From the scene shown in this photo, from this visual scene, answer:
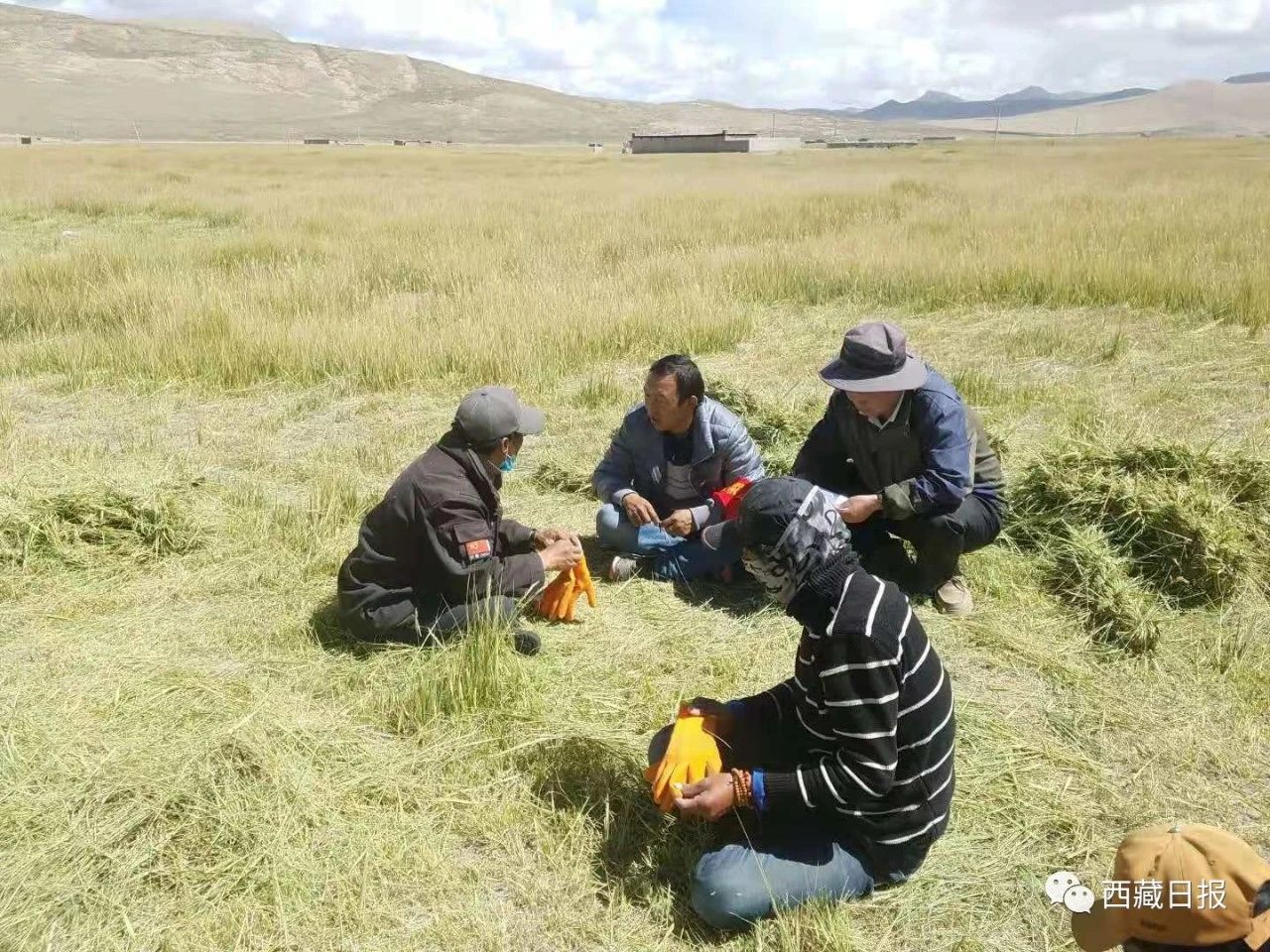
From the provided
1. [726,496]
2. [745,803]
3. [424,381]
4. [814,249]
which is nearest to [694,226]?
[814,249]

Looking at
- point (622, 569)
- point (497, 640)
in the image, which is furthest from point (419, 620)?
point (622, 569)

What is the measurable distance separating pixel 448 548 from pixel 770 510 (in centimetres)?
171

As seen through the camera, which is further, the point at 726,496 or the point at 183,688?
the point at 726,496

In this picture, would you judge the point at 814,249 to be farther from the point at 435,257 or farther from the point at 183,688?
the point at 183,688

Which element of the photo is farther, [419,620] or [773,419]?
[773,419]

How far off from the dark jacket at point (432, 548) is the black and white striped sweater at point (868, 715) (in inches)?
59.7

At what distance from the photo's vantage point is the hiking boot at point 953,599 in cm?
392

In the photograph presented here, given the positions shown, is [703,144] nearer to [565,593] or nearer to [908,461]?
[908,461]

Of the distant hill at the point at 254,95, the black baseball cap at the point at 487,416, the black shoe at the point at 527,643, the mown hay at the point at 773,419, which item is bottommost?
the black shoe at the point at 527,643

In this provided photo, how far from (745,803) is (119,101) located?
132 m

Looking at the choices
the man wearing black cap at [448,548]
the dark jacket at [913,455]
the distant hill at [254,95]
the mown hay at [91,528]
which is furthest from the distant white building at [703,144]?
the man wearing black cap at [448,548]

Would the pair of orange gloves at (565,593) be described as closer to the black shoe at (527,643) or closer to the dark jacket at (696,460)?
the black shoe at (527,643)

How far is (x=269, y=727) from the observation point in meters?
2.98

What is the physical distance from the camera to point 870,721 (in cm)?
211
